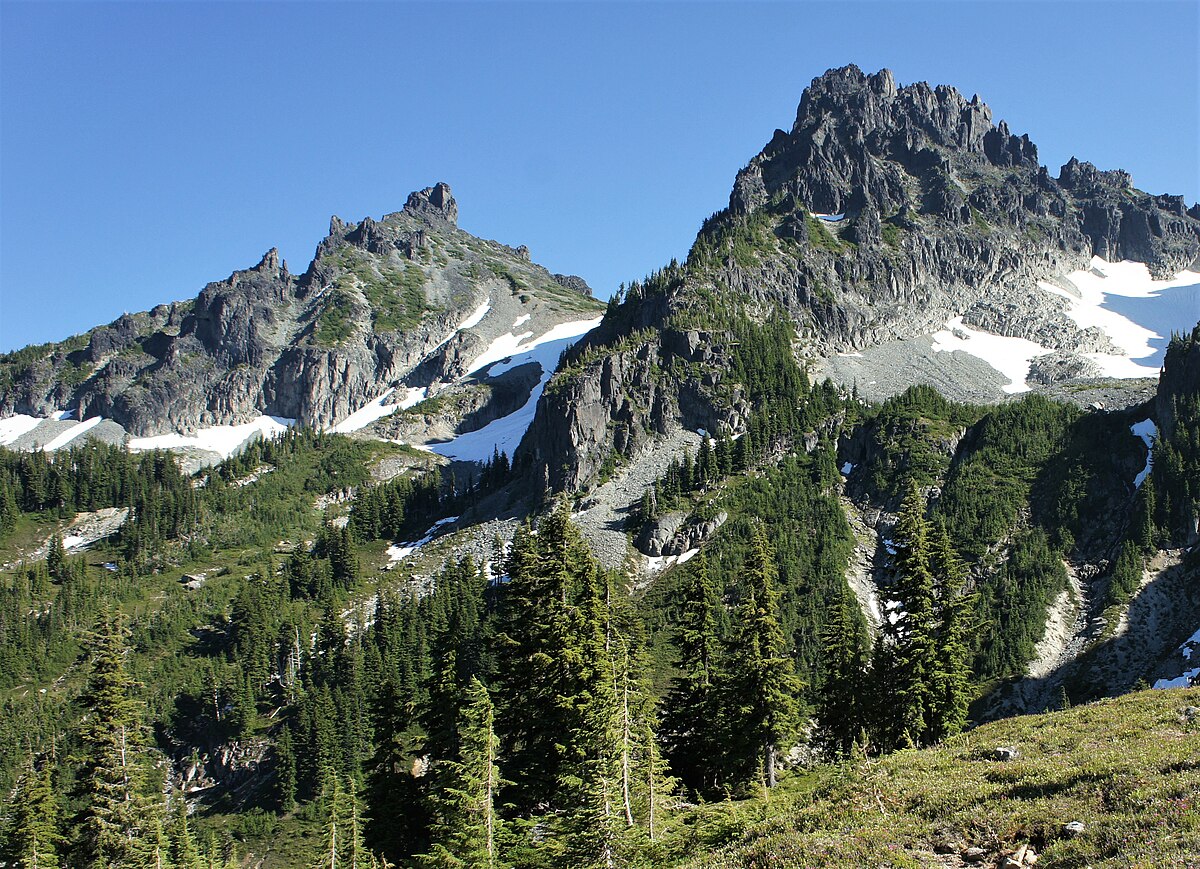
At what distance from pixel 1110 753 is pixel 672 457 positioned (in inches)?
5135

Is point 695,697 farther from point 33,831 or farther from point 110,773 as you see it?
point 33,831

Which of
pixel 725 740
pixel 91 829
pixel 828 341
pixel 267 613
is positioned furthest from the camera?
pixel 828 341

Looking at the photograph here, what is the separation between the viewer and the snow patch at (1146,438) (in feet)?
379

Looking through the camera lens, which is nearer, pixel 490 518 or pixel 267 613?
pixel 267 613

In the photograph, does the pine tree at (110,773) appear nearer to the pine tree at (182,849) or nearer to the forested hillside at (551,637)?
the forested hillside at (551,637)

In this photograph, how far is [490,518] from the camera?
516 feet

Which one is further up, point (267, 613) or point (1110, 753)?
point (267, 613)

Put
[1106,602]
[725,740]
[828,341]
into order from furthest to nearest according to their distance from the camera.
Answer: [828,341], [1106,602], [725,740]

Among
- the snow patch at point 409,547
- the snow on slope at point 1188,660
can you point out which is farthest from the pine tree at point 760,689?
the snow patch at point 409,547

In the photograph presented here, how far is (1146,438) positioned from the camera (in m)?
123

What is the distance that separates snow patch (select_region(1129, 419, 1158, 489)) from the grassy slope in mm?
104556

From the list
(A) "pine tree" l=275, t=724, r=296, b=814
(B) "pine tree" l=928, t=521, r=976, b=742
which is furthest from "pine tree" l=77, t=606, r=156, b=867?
(A) "pine tree" l=275, t=724, r=296, b=814

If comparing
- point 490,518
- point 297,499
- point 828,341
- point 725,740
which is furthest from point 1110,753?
point 297,499

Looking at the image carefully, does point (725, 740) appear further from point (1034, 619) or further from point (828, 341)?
point (828, 341)
